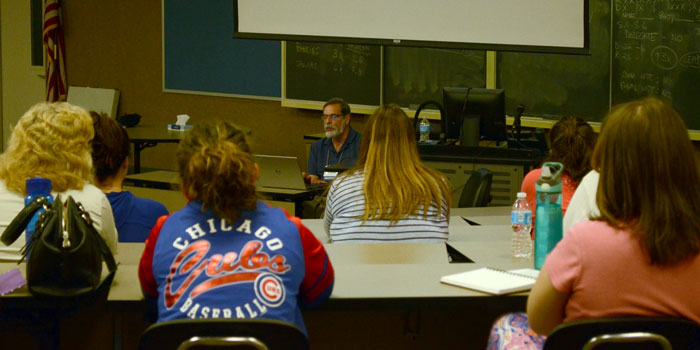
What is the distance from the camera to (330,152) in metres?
5.83

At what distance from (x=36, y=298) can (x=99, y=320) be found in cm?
45

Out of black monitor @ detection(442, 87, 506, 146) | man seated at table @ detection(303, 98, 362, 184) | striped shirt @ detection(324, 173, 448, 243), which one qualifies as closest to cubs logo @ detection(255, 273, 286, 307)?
striped shirt @ detection(324, 173, 448, 243)

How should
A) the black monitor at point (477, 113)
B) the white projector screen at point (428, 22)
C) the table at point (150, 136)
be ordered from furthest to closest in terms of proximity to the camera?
the table at point (150, 136) → the black monitor at point (477, 113) → the white projector screen at point (428, 22)

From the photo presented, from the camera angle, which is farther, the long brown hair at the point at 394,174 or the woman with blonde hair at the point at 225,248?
the long brown hair at the point at 394,174

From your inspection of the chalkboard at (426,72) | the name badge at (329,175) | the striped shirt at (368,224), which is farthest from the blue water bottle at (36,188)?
the chalkboard at (426,72)

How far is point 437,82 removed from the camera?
23.0 ft

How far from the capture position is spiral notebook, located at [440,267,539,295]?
85.6 inches

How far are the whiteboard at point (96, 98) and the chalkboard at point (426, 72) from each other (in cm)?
368

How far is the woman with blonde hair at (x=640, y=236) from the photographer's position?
1.77 m

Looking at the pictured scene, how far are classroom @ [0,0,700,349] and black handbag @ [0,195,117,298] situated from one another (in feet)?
0.24

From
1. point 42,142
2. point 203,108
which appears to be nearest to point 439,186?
point 42,142

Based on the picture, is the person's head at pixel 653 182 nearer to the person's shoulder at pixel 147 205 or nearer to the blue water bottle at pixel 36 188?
the blue water bottle at pixel 36 188

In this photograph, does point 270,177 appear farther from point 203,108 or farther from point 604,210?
point 203,108

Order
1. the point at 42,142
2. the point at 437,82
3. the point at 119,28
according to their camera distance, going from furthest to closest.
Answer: the point at 119,28
the point at 437,82
the point at 42,142
